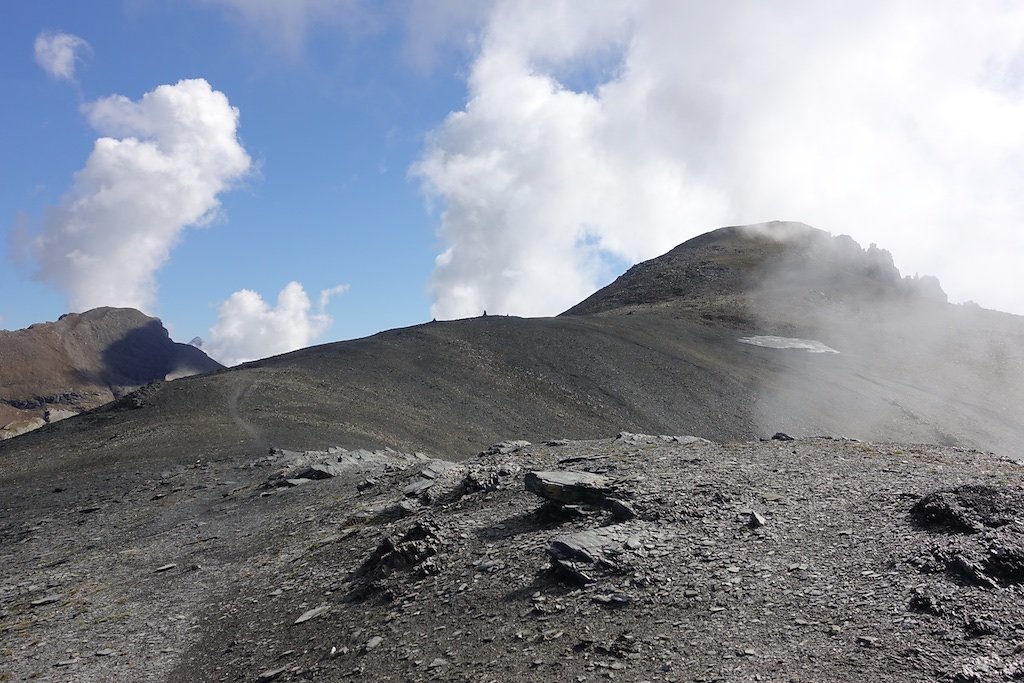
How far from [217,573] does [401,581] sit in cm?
617

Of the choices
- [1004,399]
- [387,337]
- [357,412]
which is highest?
[387,337]

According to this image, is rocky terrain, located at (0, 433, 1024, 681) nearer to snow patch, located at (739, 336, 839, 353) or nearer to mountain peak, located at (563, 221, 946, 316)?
snow patch, located at (739, 336, 839, 353)

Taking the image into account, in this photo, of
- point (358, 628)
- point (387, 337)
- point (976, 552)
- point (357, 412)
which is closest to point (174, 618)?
point (358, 628)

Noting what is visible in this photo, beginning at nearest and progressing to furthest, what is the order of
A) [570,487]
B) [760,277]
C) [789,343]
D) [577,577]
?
[577,577]
[570,487]
[789,343]
[760,277]

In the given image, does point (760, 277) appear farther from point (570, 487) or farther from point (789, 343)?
point (570, 487)

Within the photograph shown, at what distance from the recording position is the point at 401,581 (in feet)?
46.0

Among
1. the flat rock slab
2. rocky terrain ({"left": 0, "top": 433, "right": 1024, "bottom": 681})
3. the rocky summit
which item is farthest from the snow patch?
the flat rock slab

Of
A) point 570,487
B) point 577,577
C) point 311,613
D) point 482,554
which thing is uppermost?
point 570,487

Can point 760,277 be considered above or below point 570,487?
above

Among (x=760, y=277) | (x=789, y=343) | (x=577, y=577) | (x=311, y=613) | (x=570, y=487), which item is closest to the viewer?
(x=577, y=577)

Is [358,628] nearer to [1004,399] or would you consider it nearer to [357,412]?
[357,412]

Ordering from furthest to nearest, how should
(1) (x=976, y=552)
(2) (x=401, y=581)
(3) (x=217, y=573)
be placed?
1. (3) (x=217, y=573)
2. (2) (x=401, y=581)
3. (1) (x=976, y=552)

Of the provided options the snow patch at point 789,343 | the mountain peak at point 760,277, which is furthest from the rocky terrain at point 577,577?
the mountain peak at point 760,277

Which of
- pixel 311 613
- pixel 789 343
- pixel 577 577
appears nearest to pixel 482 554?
pixel 577 577
